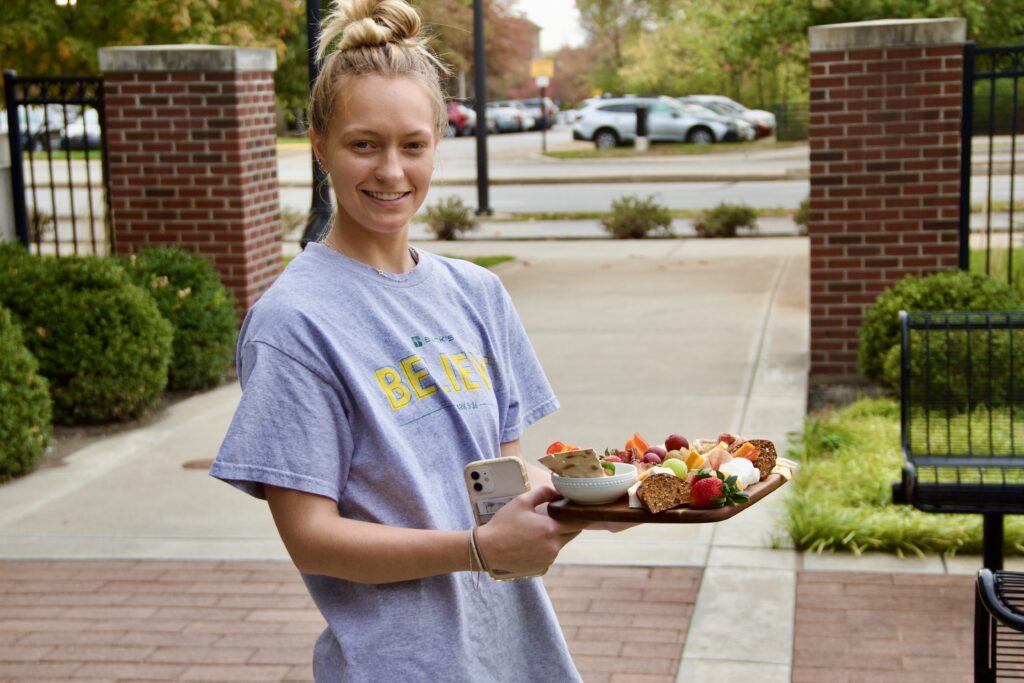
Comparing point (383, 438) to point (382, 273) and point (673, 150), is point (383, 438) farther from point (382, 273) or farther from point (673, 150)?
point (673, 150)

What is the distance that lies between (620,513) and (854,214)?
7214 mm

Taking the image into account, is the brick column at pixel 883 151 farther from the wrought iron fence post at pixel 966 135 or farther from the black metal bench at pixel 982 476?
the black metal bench at pixel 982 476

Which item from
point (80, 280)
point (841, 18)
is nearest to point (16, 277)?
point (80, 280)

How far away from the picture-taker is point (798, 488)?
634 cm

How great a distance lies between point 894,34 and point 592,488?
24.1 ft

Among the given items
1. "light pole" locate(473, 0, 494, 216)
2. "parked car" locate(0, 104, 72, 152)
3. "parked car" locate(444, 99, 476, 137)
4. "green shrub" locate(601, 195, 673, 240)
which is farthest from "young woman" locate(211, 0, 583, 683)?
"parked car" locate(444, 99, 476, 137)

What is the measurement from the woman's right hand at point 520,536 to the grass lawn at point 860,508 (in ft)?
12.6

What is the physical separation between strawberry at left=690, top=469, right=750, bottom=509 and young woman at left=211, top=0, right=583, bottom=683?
0.21 m

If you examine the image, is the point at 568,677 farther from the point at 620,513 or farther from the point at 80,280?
the point at 80,280

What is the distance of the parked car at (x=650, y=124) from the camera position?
3894 centimetres

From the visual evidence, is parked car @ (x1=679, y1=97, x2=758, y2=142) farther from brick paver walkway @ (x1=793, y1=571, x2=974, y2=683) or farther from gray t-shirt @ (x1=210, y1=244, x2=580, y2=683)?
gray t-shirt @ (x1=210, y1=244, x2=580, y2=683)

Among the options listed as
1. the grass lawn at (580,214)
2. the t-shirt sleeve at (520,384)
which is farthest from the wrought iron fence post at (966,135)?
the grass lawn at (580,214)

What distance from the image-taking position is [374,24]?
2.11 m

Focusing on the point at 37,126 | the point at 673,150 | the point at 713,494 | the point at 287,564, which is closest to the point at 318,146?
the point at 713,494
